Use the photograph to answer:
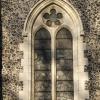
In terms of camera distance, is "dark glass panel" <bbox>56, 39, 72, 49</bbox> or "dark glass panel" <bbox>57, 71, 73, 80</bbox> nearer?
"dark glass panel" <bbox>57, 71, 73, 80</bbox>

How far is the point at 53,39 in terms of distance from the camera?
14539 millimetres

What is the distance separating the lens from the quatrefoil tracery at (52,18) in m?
14.7

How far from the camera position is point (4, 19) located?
14.5 metres

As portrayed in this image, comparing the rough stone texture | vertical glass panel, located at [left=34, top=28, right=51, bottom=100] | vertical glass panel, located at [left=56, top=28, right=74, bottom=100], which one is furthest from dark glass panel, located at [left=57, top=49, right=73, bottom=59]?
the rough stone texture

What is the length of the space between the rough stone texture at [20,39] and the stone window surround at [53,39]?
0.40 ft

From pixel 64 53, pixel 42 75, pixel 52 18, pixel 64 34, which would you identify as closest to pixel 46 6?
pixel 52 18

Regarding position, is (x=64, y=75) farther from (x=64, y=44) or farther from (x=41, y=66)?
(x=64, y=44)

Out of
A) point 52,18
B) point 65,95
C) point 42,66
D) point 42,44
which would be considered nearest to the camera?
point 65,95

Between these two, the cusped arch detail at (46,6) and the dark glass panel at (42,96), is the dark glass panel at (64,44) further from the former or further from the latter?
the dark glass panel at (42,96)

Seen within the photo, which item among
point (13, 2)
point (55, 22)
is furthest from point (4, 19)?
point (55, 22)

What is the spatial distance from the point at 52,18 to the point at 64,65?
1.41 metres

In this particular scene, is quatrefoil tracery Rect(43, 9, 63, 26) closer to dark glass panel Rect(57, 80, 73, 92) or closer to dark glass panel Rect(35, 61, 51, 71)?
dark glass panel Rect(35, 61, 51, 71)

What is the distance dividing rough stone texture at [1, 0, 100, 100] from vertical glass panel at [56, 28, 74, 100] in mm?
491

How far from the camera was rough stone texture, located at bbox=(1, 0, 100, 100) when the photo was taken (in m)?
14.2
